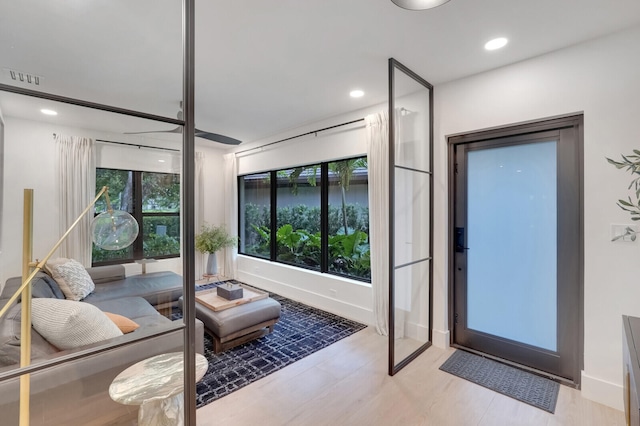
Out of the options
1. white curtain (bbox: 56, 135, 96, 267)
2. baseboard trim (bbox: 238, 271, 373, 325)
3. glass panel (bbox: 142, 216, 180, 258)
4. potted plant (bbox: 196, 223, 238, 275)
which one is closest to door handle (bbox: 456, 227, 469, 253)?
baseboard trim (bbox: 238, 271, 373, 325)

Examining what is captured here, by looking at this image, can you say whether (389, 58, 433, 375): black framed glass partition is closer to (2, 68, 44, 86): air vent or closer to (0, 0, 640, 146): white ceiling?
(0, 0, 640, 146): white ceiling

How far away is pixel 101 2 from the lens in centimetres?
150

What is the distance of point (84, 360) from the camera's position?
4.32 ft

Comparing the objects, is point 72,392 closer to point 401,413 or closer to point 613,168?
point 401,413

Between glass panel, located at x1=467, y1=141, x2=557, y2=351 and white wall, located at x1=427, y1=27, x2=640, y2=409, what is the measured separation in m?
0.29

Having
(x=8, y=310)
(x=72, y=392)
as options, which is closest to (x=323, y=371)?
(x=72, y=392)

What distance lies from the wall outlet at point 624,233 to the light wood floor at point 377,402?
124cm

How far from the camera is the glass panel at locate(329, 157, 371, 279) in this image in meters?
4.04

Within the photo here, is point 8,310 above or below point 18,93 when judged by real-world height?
below

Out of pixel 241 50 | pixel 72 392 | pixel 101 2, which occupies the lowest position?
pixel 72 392

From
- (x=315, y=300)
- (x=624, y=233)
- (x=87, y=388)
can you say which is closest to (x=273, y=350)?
(x=315, y=300)

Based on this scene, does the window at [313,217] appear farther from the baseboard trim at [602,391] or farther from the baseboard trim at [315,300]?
the baseboard trim at [602,391]

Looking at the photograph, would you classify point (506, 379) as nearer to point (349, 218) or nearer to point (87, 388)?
point (349, 218)

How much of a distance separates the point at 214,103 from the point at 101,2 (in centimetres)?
211
